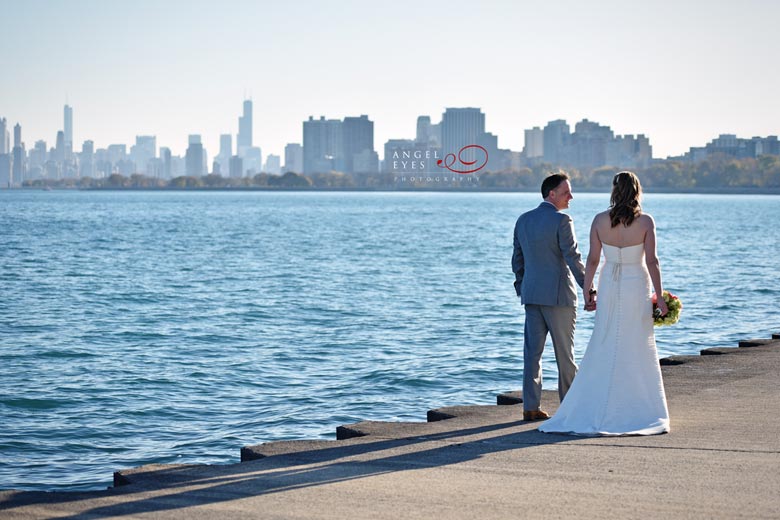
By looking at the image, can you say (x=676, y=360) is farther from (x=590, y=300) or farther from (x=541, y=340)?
(x=590, y=300)

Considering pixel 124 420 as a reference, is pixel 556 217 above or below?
above

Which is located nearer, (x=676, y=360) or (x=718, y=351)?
(x=676, y=360)

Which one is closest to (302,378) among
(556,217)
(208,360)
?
(208,360)

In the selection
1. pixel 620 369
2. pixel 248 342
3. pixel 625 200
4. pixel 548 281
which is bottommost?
pixel 248 342

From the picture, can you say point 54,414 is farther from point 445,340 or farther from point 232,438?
point 445,340

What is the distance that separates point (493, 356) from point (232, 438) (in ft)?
26.8

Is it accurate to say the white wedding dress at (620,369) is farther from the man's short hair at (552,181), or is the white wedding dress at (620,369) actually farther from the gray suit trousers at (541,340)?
the man's short hair at (552,181)

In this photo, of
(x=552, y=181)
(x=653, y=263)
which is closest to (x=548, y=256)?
(x=552, y=181)

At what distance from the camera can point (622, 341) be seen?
9031 millimetres

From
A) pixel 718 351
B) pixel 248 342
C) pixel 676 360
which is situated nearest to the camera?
pixel 676 360

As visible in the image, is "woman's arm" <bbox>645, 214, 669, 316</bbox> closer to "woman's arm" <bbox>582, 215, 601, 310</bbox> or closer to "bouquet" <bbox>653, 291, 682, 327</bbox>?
"bouquet" <bbox>653, 291, 682, 327</bbox>

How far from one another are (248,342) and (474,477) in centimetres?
1597

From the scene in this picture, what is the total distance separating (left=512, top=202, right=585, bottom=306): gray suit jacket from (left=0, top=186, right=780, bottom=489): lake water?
454 centimetres

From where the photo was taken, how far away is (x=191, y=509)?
6.86 m
